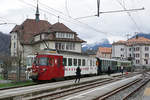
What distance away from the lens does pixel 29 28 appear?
6925 cm

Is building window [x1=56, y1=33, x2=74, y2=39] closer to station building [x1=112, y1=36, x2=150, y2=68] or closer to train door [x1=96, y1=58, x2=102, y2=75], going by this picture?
train door [x1=96, y1=58, x2=102, y2=75]

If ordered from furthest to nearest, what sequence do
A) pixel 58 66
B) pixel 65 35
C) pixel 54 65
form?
pixel 65 35, pixel 58 66, pixel 54 65

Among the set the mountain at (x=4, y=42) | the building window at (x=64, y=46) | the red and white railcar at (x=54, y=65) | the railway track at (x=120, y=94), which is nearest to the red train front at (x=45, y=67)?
the red and white railcar at (x=54, y=65)

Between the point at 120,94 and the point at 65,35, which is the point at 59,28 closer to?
the point at 65,35

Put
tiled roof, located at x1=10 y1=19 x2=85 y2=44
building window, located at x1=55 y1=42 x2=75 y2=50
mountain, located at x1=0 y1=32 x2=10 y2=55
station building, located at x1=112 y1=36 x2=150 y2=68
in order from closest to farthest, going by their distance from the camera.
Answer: building window, located at x1=55 y1=42 x2=75 y2=50
tiled roof, located at x1=10 y1=19 x2=85 y2=44
mountain, located at x1=0 y1=32 x2=10 y2=55
station building, located at x1=112 y1=36 x2=150 y2=68

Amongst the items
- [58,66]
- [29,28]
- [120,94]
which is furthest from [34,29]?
[120,94]

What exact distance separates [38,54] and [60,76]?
3484mm

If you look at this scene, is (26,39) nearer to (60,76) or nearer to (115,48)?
(60,76)

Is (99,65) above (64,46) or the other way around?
the other way around

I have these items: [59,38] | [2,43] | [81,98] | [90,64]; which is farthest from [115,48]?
[81,98]

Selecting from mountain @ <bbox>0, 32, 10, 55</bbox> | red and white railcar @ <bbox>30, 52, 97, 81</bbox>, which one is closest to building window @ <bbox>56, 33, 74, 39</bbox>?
red and white railcar @ <bbox>30, 52, 97, 81</bbox>

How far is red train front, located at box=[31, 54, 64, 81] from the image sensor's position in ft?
79.2

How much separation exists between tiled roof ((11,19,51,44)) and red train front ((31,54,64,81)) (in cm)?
4125

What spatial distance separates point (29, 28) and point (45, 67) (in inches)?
1825
